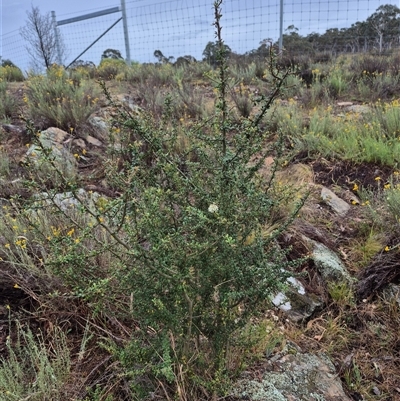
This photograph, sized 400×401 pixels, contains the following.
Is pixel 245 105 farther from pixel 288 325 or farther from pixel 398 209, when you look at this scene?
pixel 288 325

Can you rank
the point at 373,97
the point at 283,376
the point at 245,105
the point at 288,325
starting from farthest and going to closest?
1. the point at 373,97
2. the point at 245,105
3. the point at 288,325
4. the point at 283,376

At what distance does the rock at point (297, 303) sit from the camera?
2.42 metres

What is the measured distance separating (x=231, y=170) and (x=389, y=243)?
165 cm

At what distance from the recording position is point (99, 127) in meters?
4.71

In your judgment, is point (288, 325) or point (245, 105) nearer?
point (288, 325)

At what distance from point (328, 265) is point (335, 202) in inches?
36.3

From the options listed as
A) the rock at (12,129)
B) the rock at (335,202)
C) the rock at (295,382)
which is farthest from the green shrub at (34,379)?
the rock at (12,129)

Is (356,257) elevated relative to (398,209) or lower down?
lower down

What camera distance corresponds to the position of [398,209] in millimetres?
2797

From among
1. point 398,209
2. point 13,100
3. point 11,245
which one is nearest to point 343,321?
point 398,209

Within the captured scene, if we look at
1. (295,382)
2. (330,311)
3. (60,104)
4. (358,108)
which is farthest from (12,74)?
(295,382)

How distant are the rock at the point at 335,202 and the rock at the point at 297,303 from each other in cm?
103

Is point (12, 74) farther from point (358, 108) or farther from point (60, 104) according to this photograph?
point (358, 108)

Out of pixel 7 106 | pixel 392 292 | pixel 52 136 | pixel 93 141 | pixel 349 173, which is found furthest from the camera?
pixel 7 106
